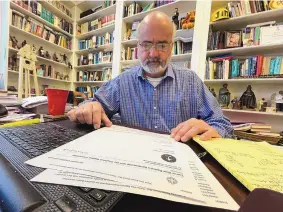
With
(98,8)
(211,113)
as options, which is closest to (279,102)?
(211,113)

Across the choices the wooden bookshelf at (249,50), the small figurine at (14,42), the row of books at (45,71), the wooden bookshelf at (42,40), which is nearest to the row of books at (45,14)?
the wooden bookshelf at (42,40)

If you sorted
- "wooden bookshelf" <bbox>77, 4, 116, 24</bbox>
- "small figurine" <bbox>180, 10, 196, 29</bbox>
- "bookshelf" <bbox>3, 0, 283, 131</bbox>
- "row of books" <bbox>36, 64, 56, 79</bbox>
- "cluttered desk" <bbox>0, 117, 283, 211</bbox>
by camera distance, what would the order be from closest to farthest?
1. "cluttered desk" <bbox>0, 117, 283, 211</bbox>
2. "bookshelf" <bbox>3, 0, 283, 131</bbox>
3. "small figurine" <bbox>180, 10, 196, 29</bbox>
4. "row of books" <bbox>36, 64, 56, 79</bbox>
5. "wooden bookshelf" <bbox>77, 4, 116, 24</bbox>

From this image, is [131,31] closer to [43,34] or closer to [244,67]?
[43,34]

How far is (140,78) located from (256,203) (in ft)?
3.25

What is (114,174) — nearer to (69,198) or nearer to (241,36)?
(69,198)

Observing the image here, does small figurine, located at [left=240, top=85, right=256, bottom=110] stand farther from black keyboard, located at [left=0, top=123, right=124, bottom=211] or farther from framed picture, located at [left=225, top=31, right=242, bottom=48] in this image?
black keyboard, located at [left=0, top=123, right=124, bottom=211]

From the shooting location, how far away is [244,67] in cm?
180

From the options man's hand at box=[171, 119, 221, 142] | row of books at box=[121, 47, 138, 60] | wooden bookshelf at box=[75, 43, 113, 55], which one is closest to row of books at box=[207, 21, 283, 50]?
row of books at box=[121, 47, 138, 60]

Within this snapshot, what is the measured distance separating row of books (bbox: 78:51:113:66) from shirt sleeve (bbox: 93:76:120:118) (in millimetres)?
2211

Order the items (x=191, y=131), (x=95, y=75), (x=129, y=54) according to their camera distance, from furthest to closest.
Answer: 1. (x=95, y=75)
2. (x=129, y=54)
3. (x=191, y=131)

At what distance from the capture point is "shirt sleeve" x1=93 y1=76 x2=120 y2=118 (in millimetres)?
1014

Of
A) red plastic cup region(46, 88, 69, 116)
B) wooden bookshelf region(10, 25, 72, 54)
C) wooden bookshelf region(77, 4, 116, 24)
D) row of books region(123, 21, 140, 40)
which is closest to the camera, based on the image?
red plastic cup region(46, 88, 69, 116)

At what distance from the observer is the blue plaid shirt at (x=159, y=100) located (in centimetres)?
99

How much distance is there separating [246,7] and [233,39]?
345mm
